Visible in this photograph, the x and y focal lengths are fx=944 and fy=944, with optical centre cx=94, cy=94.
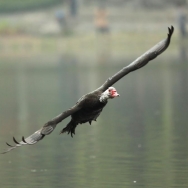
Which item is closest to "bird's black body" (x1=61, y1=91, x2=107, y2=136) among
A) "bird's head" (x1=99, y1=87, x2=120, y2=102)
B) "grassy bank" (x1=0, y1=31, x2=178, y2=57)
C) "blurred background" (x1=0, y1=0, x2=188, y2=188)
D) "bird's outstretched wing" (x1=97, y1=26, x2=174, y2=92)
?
"bird's head" (x1=99, y1=87, x2=120, y2=102)

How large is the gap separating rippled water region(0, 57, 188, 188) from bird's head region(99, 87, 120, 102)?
100 centimetres

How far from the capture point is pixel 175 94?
25109 millimetres

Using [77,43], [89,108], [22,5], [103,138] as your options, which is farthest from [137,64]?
[22,5]

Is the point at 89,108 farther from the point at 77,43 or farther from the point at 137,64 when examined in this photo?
the point at 77,43

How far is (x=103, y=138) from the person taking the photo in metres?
16.2

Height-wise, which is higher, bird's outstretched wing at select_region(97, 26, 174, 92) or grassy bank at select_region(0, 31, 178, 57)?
grassy bank at select_region(0, 31, 178, 57)

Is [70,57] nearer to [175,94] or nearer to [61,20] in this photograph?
[61,20]

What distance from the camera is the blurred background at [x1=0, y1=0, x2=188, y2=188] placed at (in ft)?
41.1

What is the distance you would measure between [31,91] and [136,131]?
36.3ft

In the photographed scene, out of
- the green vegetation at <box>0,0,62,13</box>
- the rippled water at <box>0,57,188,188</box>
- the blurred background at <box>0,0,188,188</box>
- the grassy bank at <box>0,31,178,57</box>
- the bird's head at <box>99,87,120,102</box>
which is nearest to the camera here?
the bird's head at <box>99,87,120,102</box>

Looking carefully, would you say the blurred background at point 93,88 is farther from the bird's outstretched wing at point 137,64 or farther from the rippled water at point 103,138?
the bird's outstretched wing at point 137,64

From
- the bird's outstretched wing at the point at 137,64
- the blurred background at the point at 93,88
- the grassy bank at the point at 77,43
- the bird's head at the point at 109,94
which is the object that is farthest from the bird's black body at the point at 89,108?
the grassy bank at the point at 77,43

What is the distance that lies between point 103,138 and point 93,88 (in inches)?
454

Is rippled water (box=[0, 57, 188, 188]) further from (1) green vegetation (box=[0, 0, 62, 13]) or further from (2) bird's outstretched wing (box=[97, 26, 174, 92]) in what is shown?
(1) green vegetation (box=[0, 0, 62, 13])
